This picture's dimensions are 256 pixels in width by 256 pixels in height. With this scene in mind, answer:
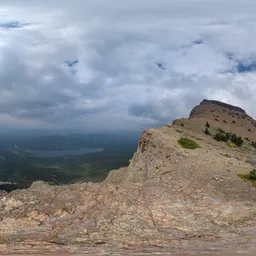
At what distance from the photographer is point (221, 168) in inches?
1115

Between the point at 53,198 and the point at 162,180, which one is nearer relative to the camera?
the point at 53,198

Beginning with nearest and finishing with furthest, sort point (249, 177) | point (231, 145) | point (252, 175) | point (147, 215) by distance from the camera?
point (147, 215) < point (252, 175) < point (249, 177) < point (231, 145)

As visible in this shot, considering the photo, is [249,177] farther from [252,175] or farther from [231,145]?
[231,145]

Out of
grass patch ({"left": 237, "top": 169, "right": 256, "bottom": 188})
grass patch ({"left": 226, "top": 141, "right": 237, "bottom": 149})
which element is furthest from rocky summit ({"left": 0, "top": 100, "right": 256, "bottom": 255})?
grass patch ({"left": 226, "top": 141, "right": 237, "bottom": 149})

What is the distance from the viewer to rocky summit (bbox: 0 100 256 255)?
1698 cm

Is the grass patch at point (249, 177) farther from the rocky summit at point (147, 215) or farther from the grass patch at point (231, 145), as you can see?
the grass patch at point (231, 145)

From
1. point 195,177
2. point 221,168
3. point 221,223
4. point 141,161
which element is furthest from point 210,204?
point 141,161

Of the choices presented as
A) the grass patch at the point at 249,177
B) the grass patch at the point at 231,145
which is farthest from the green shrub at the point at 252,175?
the grass patch at the point at 231,145

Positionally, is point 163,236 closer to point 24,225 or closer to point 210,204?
point 210,204

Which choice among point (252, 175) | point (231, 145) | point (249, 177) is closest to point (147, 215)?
point (249, 177)

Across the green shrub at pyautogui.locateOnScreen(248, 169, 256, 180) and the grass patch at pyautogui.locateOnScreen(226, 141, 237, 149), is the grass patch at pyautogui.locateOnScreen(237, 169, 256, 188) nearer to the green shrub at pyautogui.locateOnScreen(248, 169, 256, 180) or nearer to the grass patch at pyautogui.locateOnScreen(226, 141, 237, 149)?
the green shrub at pyautogui.locateOnScreen(248, 169, 256, 180)

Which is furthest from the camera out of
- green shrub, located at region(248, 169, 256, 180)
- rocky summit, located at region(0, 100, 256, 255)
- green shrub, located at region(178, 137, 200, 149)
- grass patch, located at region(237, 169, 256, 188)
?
green shrub, located at region(178, 137, 200, 149)

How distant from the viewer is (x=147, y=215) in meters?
20.7

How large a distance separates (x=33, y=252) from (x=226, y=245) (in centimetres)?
1079
